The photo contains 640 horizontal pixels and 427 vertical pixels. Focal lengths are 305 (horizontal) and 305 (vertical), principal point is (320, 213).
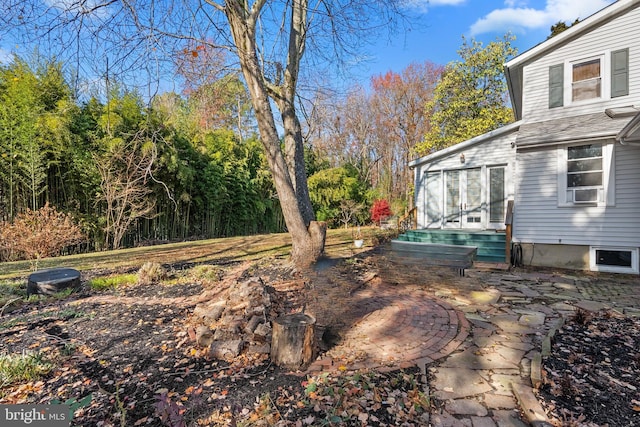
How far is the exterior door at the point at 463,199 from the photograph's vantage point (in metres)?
8.98

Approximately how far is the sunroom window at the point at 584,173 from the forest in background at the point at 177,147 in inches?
205

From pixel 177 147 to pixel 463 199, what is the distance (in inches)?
398

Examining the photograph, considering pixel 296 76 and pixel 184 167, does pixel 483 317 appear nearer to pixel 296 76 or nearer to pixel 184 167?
pixel 296 76

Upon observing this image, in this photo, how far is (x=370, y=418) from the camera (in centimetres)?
205

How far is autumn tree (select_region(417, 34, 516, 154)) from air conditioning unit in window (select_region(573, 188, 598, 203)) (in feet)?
28.5

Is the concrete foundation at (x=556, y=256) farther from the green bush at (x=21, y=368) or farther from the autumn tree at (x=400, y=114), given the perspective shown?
the autumn tree at (x=400, y=114)

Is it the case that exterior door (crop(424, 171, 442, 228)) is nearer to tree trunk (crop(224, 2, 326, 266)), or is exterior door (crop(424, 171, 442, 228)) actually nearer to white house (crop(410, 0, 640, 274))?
white house (crop(410, 0, 640, 274))

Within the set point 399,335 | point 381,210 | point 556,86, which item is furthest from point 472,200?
point 399,335

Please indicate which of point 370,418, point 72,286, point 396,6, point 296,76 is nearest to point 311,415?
point 370,418

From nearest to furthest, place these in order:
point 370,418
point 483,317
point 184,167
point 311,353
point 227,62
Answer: point 370,418 → point 311,353 → point 483,317 → point 227,62 → point 184,167

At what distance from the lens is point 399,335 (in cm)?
341

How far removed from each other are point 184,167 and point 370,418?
10817 millimetres

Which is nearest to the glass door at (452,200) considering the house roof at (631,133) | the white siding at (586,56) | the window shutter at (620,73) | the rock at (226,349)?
the white siding at (586,56)

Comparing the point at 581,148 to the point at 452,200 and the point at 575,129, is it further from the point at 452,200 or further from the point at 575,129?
the point at 452,200
